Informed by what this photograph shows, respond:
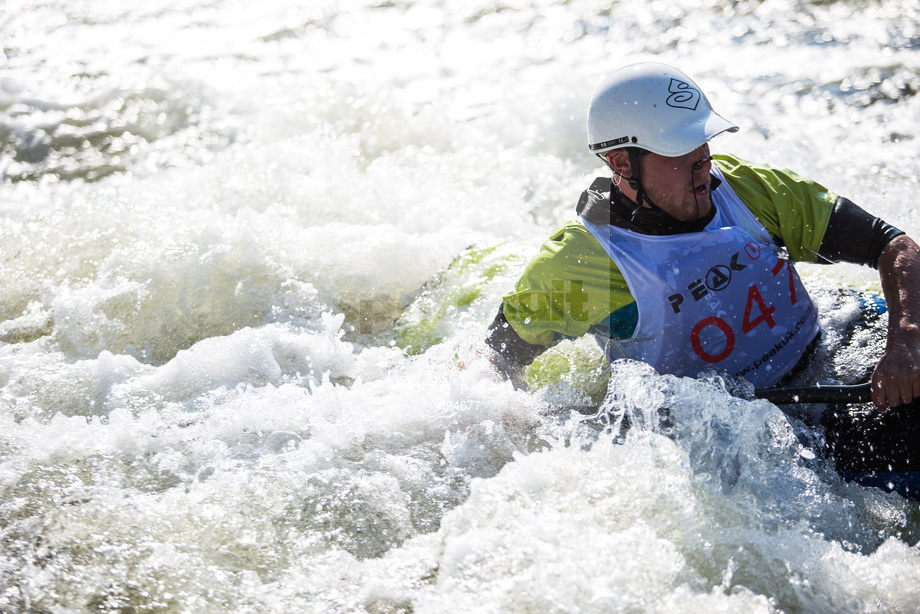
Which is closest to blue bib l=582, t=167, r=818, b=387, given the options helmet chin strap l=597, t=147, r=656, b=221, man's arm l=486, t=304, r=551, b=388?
helmet chin strap l=597, t=147, r=656, b=221

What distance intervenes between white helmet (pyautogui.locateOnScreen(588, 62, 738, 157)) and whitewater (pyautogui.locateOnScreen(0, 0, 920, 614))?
32.7 inches

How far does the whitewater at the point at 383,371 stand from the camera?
2652mm

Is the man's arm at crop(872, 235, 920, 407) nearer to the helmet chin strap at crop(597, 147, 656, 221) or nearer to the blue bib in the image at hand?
the blue bib

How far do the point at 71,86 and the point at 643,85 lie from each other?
25.2 ft

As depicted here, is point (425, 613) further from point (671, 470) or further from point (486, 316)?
point (486, 316)

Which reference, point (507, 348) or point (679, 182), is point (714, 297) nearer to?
point (679, 182)

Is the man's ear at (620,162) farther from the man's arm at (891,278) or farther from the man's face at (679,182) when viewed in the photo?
the man's arm at (891,278)

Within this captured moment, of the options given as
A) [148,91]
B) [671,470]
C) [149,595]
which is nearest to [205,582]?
[149,595]

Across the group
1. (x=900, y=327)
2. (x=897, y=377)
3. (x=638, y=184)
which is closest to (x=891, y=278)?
(x=900, y=327)

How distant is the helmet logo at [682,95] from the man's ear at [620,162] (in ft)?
0.81

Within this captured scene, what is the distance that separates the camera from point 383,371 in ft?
13.0

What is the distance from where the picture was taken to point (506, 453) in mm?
3229

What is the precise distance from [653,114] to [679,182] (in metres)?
0.26

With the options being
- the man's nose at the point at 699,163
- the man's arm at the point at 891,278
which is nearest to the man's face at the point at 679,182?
the man's nose at the point at 699,163
